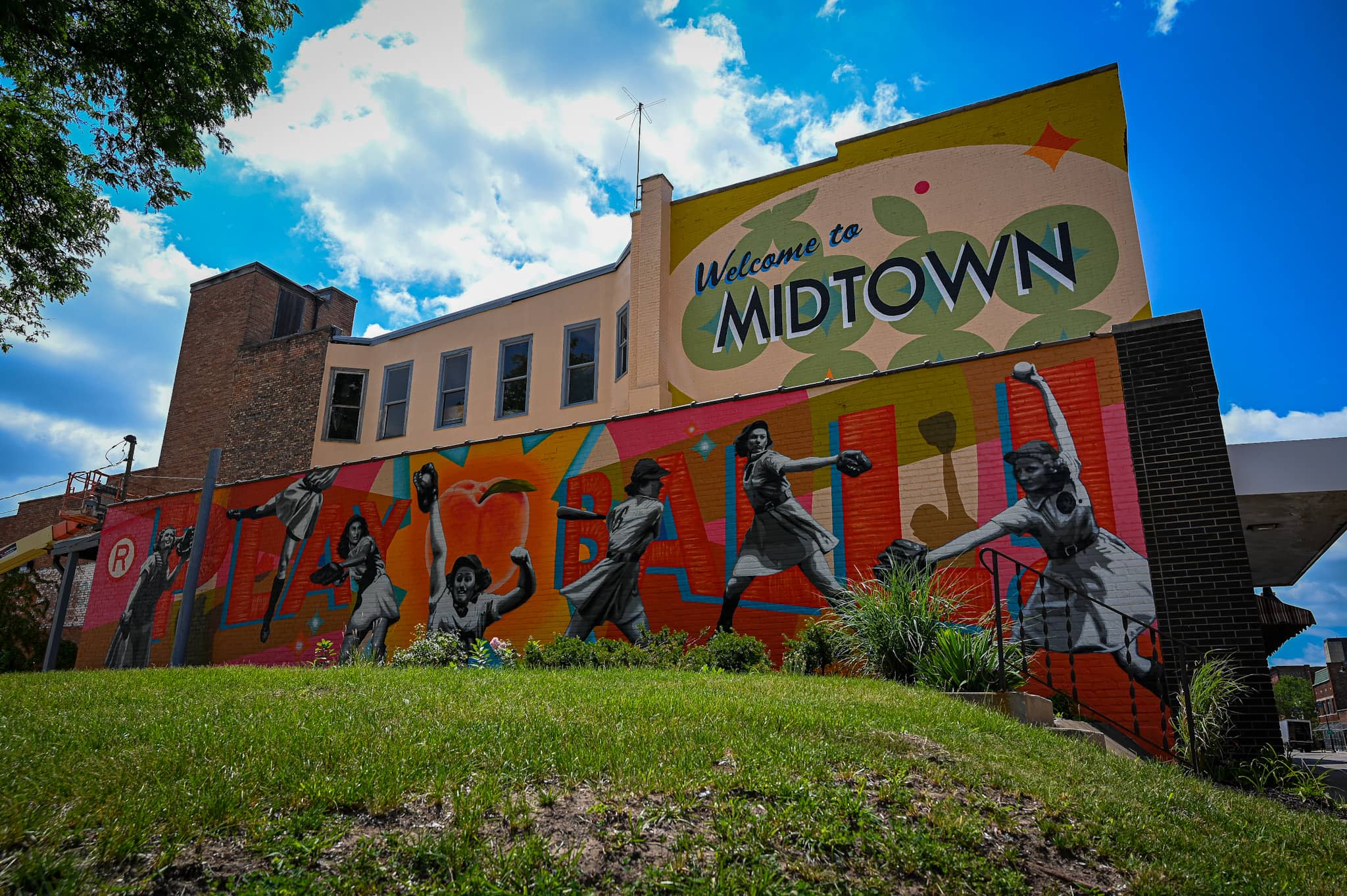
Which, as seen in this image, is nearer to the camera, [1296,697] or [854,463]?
[854,463]

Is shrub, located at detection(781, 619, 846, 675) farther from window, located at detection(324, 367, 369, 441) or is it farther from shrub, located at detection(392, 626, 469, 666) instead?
window, located at detection(324, 367, 369, 441)

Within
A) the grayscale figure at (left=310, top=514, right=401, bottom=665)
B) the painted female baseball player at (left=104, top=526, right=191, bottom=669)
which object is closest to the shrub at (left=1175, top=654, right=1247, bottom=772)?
the grayscale figure at (left=310, top=514, right=401, bottom=665)

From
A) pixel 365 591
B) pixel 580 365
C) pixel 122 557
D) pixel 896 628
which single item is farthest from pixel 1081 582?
pixel 122 557

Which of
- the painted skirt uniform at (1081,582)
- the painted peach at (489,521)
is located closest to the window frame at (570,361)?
the painted peach at (489,521)

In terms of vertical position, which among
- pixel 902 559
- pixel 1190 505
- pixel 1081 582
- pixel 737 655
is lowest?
pixel 737 655

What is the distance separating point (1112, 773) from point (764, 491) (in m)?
6.98

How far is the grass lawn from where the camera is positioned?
374 centimetres

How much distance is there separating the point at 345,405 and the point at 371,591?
6835 mm

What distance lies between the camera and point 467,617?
15039 mm

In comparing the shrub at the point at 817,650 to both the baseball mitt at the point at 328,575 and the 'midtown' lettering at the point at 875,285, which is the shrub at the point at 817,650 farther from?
the baseball mitt at the point at 328,575

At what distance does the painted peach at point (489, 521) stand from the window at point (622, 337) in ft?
11.4

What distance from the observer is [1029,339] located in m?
13.6

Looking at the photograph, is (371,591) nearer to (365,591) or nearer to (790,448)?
(365,591)

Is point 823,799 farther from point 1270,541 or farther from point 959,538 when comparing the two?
point 1270,541
